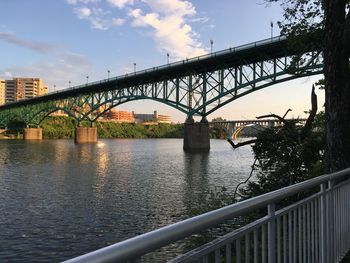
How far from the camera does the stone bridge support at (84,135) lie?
132375 mm

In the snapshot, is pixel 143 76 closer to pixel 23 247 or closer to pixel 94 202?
pixel 94 202

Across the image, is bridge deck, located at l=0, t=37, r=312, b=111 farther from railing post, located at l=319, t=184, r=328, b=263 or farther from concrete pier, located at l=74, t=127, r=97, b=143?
railing post, located at l=319, t=184, r=328, b=263

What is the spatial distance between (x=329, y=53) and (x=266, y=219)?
6.31 metres

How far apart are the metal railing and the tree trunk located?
5.37ft

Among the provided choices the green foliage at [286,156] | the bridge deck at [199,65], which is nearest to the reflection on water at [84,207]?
the green foliage at [286,156]

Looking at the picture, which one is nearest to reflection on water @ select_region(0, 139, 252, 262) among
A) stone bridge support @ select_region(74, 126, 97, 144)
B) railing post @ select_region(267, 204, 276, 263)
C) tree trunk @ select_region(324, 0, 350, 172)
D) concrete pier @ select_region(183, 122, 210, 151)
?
tree trunk @ select_region(324, 0, 350, 172)

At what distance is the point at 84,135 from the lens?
134m

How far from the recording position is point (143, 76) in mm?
101375

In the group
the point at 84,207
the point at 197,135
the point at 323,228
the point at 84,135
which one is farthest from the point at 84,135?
the point at 323,228

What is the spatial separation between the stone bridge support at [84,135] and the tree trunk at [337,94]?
126 meters

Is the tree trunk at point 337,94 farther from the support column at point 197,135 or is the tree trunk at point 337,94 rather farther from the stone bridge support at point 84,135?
the stone bridge support at point 84,135

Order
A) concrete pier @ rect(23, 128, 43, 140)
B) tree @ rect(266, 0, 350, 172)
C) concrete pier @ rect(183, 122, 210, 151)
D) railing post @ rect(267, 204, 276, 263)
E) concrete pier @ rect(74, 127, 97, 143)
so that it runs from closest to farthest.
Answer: railing post @ rect(267, 204, 276, 263) < tree @ rect(266, 0, 350, 172) < concrete pier @ rect(183, 122, 210, 151) < concrete pier @ rect(74, 127, 97, 143) < concrete pier @ rect(23, 128, 43, 140)

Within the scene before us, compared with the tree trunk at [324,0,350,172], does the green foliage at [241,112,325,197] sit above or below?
below

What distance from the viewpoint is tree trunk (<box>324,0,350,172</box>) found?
353 inches
